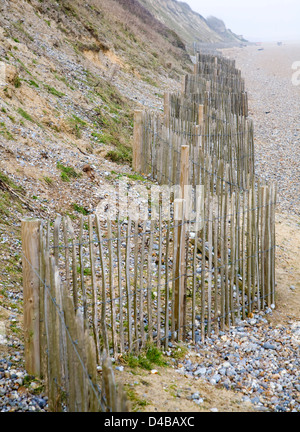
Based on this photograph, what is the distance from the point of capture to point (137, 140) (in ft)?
28.6

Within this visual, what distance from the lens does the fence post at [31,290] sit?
3414 mm

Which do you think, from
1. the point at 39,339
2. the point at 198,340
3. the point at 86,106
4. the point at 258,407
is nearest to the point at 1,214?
the point at 39,339

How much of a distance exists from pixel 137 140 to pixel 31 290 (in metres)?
5.65

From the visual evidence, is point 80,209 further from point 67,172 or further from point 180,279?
point 180,279

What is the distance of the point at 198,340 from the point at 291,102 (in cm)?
1893

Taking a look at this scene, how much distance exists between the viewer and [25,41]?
11.2 m

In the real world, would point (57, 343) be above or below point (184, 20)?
below

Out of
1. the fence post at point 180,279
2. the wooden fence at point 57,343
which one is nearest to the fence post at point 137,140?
the fence post at point 180,279

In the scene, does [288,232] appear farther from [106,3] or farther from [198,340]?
[106,3]

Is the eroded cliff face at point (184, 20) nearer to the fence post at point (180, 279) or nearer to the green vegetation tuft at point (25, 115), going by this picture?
the green vegetation tuft at point (25, 115)

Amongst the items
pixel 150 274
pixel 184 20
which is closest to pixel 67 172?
pixel 150 274

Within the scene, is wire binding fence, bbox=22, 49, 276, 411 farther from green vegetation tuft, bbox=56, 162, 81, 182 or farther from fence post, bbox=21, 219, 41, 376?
green vegetation tuft, bbox=56, 162, 81, 182

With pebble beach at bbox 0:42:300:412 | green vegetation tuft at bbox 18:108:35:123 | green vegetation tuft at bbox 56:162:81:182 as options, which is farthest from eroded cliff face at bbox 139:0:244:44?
pebble beach at bbox 0:42:300:412

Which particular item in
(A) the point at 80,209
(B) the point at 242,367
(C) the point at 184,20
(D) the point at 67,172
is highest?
(C) the point at 184,20
